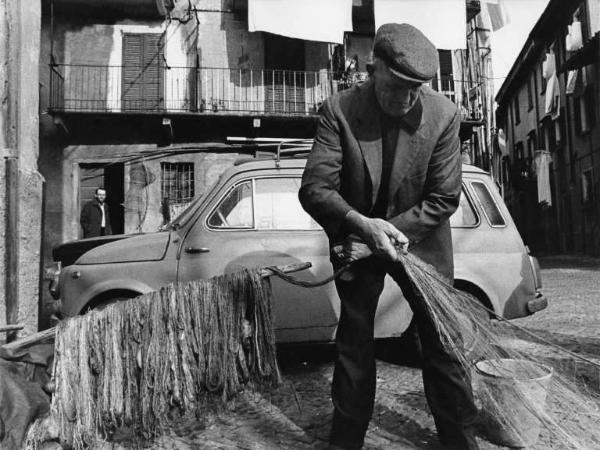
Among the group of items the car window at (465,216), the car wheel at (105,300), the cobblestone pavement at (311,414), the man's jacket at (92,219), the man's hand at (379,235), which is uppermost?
the man's jacket at (92,219)

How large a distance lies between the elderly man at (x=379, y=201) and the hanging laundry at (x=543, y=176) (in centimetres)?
2319

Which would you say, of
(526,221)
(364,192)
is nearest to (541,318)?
(364,192)

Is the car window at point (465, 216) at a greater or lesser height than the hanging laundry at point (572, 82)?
lesser

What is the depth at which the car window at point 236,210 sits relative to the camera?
442cm

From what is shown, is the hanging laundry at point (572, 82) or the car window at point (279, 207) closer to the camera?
the car window at point (279, 207)

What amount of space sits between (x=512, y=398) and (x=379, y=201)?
1324 millimetres

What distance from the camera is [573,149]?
21.9 metres

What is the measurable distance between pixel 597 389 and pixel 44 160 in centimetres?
1408

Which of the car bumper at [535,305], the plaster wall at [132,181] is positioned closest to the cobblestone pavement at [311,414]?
the car bumper at [535,305]

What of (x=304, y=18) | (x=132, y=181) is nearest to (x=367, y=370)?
(x=304, y=18)

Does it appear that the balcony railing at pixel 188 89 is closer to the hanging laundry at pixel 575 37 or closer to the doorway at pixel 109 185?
the doorway at pixel 109 185

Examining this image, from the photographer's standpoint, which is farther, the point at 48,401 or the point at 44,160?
the point at 44,160

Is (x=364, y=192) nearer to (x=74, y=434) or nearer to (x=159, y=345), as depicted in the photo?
(x=159, y=345)

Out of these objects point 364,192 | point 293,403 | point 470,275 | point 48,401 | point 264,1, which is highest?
point 264,1
